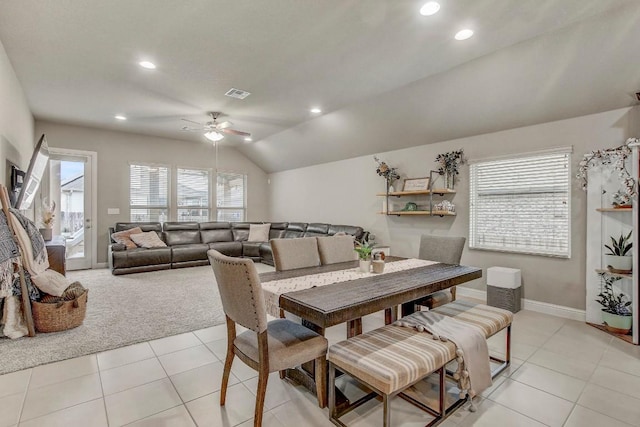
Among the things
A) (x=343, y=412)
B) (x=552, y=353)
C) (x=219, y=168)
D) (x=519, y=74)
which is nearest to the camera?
(x=343, y=412)

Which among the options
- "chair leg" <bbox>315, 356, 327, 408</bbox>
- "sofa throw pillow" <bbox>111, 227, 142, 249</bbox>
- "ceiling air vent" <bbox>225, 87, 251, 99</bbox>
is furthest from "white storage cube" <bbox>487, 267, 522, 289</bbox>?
"sofa throw pillow" <bbox>111, 227, 142, 249</bbox>

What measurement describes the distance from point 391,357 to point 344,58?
2.94 m

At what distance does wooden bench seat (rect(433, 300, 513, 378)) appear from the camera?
7.34 feet

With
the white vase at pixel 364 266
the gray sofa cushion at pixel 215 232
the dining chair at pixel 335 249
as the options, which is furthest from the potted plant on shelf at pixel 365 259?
the gray sofa cushion at pixel 215 232

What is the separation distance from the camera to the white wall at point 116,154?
6.19 m

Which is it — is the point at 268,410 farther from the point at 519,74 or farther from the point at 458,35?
the point at 519,74

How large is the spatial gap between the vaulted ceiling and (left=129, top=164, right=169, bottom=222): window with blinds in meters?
2.02

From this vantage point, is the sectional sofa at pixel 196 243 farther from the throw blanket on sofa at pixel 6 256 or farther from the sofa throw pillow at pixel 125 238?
the throw blanket on sofa at pixel 6 256

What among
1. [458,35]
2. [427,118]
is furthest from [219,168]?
[458,35]

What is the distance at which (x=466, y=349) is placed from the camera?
76.5 inches

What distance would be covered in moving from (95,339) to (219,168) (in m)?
5.73

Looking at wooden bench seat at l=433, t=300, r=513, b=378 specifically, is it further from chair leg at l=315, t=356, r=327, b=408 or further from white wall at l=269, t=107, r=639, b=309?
white wall at l=269, t=107, r=639, b=309

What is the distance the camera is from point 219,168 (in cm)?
819

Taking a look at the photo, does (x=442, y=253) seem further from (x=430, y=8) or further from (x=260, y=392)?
(x=260, y=392)
